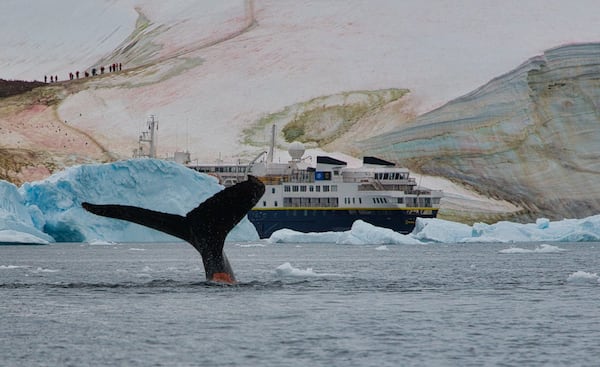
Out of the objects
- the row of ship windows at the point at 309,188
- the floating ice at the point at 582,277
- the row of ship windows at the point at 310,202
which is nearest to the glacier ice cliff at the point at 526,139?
the row of ship windows at the point at 309,188

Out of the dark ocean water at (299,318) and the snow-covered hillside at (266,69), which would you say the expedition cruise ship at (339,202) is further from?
the dark ocean water at (299,318)

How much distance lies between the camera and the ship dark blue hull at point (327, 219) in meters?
114

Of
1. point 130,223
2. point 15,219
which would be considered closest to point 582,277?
point 15,219

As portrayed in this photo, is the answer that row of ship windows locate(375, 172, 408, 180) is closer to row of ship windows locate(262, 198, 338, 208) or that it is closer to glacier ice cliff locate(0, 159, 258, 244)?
row of ship windows locate(262, 198, 338, 208)

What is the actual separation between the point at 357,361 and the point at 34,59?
169m

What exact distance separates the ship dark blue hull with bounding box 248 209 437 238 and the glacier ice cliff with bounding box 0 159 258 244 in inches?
943

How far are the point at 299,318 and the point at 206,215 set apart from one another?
3790 millimetres

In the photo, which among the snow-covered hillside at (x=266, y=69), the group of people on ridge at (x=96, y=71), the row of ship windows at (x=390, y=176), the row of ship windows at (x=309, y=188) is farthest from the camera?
the group of people on ridge at (x=96, y=71)

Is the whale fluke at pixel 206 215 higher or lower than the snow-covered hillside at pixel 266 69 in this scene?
lower

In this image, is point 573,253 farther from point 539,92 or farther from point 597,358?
point 539,92

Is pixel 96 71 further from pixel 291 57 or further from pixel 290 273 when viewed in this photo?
pixel 290 273

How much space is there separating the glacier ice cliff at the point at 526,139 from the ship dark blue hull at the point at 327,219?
1816 centimetres

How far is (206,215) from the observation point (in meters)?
34.4

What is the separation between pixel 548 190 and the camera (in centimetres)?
13162
